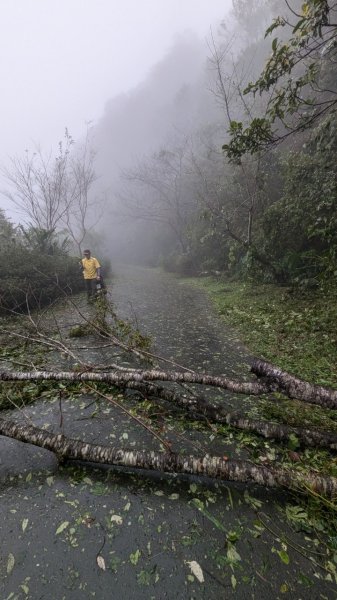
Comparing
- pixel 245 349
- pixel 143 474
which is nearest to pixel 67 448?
pixel 143 474

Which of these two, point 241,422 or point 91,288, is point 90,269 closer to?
point 91,288

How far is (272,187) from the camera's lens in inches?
437

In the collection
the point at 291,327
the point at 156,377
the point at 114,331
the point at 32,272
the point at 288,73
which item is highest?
the point at 288,73

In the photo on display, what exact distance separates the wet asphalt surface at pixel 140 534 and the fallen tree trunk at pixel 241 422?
0.21 metres

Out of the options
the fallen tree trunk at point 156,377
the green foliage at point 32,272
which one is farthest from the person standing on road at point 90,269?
the fallen tree trunk at point 156,377

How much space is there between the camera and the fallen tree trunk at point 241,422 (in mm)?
2781

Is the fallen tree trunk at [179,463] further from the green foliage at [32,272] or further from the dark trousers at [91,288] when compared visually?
the dark trousers at [91,288]

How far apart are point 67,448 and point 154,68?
288 feet

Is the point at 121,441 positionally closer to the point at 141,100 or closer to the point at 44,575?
the point at 44,575

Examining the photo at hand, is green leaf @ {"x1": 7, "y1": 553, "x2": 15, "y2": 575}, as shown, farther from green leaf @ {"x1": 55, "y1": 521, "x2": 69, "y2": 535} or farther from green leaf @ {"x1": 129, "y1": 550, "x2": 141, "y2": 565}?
green leaf @ {"x1": 129, "y1": 550, "x2": 141, "y2": 565}

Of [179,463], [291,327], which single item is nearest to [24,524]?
[179,463]

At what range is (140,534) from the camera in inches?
82.4

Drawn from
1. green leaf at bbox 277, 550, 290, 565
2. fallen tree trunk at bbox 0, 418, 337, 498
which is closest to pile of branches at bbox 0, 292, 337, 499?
fallen tree trunk at bbox 0, 418, 337, 498

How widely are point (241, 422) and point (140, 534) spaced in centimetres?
147
